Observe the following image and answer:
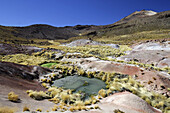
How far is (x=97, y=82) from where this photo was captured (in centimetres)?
1219

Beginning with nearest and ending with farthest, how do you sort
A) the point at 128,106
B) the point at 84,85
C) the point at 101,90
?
the point at 128,106 < the point at 101,90 < the point at 84,85

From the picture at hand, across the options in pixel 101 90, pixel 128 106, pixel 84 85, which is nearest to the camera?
pixel 128 106

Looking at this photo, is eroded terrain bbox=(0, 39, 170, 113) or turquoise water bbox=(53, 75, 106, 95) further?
turquoise water bbox=(53, 75, 106, 95)

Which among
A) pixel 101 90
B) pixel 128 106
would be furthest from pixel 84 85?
pixel 128 106

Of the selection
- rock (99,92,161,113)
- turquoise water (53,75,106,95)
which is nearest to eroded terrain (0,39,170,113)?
rock (99,92,161,113)

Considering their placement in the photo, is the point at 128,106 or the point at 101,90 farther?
the point at 101,90

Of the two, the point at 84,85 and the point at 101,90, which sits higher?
the point at 101,90

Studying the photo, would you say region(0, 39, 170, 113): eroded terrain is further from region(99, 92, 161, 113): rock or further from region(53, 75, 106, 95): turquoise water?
region(53, 75, 106, 95): turquoise water

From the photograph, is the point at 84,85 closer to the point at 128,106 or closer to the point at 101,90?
the point at 101,90

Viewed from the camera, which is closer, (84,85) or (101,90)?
(101,90)

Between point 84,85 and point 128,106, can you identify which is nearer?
point 128,106

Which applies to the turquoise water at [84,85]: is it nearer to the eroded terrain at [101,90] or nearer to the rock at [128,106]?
the eroded terrain at [101,90]

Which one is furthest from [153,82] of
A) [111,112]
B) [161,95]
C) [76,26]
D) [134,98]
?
[76,26]

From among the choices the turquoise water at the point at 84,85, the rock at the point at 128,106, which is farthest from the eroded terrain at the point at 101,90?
the turquoise water at the point at 84,85
